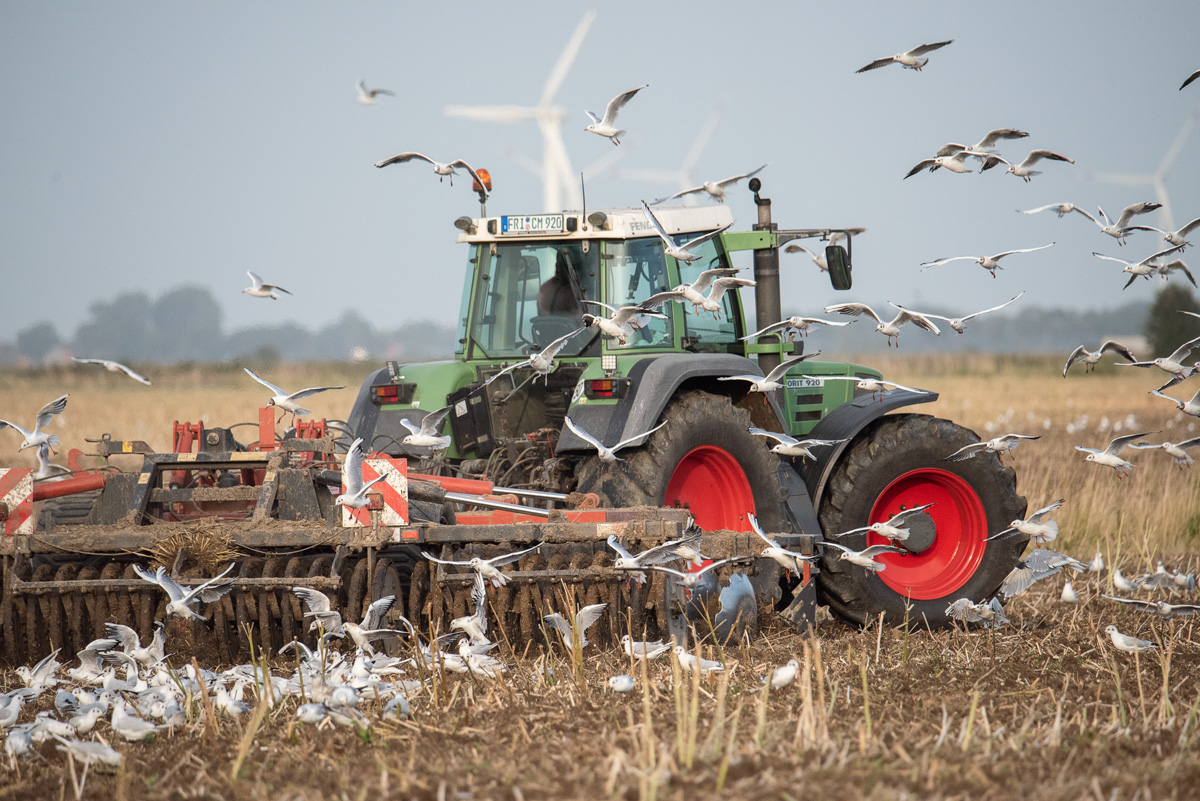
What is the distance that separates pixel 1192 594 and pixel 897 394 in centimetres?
232

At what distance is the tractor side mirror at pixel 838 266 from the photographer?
24.0ft

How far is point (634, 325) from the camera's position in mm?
6820

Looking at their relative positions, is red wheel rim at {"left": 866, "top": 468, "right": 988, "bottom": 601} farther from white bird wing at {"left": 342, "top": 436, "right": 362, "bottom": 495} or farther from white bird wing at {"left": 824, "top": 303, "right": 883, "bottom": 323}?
white bird wing at {"left": 342, "top": 436, "right": 362, "bottom": 495}

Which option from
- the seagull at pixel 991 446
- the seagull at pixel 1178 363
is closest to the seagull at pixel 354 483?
the seagull at pixel 991 446

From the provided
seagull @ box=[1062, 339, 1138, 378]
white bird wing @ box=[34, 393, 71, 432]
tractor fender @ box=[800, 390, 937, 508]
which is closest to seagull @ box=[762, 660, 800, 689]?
seagull @ box=[1062, 339, 1138, 378]

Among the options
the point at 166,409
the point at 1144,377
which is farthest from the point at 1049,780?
the point at 1144,377

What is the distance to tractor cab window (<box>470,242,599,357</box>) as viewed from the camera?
7.27m

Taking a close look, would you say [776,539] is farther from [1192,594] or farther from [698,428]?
[1192,594]

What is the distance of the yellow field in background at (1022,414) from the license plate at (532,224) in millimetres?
1405

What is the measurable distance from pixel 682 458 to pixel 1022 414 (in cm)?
1688

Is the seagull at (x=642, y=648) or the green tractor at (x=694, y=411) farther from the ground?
the green tractor at (x=694, y=411)

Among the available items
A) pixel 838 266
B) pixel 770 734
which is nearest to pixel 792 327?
pixel 838 266

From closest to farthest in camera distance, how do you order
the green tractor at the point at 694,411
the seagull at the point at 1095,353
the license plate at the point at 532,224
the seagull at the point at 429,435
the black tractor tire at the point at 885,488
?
1. the seagull at the point at 1095,353
2. the seagull at the point at 429,435
3. the green tractor at the point at 694,411
4. the black tractor tire at the point at 885,488
5. the license plate at the point at 532,224

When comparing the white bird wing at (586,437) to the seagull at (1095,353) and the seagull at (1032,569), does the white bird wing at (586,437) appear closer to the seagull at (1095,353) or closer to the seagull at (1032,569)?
the seagull at (1095,353)
